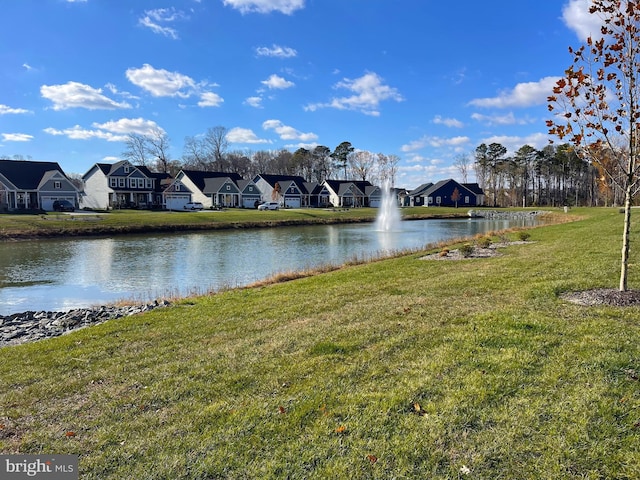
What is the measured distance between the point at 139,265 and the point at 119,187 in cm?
4687

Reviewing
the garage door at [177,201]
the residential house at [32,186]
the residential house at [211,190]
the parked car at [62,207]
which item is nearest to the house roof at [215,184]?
the residential house at [211,190]

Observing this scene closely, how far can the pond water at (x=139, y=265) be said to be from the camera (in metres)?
15.3

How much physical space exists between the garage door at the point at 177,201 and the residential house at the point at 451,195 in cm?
5121

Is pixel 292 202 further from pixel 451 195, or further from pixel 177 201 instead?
pixel 451 195

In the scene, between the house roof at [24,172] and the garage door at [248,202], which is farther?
the garage door at [248,202]

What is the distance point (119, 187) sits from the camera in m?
62.7

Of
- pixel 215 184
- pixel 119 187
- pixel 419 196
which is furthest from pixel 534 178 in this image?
pixel 119 187

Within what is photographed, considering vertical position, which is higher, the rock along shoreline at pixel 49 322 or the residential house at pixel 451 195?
the residential house at pixel 451 195

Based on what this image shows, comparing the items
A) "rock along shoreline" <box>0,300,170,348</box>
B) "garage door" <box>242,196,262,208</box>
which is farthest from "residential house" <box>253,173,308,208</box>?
"rock along shoreline" <box>0,300,170,348</box>

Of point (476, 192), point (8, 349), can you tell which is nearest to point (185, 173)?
point (476, 192)

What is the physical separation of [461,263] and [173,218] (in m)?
37.7

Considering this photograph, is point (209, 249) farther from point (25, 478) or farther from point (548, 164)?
point (548, 164)

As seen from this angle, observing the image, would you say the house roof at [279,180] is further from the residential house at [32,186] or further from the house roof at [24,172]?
the house roof at [24,172]

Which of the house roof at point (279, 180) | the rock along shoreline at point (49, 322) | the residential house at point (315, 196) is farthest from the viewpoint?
the residential house at point (315, 196)
